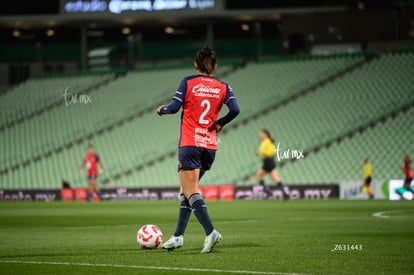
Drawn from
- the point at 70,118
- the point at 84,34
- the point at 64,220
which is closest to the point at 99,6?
the point at 84,34

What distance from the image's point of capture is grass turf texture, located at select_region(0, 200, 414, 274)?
32.9ft

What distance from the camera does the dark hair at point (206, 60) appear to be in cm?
1219

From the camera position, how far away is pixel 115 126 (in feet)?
157

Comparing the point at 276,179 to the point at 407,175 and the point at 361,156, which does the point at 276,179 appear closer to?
the point at 407,175

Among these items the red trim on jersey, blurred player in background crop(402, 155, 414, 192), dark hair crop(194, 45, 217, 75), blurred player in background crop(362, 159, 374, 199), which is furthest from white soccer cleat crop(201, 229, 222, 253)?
blurred player in background crop(362, 159, 374, 199)

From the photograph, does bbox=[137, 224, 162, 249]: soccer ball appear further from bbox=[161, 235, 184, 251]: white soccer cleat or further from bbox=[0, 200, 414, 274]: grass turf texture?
bbox=[161, 235, 184, 251]: white soccer cleat

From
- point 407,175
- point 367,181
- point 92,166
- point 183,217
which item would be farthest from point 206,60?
point 92,166

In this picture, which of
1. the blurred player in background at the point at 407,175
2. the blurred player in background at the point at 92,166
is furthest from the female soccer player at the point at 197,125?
the blurred player in background at the point at 92,166

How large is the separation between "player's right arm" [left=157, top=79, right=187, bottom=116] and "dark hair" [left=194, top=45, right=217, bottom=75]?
0.32m

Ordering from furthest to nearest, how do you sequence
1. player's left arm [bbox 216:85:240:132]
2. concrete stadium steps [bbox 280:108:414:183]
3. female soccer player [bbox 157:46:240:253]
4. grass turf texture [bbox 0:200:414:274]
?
concrete stadium steps [bbox 280:108:414:183]
player's left arm [bbox 216:85:240:132]
female soccer player [bbox 157:46:240:253]
grass turf texture [bbox 0:200:414:274]

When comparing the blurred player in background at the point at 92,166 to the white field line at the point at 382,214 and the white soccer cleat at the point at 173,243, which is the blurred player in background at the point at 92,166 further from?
the white soccer cleat at the point at 173,243

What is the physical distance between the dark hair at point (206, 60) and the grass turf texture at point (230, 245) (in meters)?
2.39

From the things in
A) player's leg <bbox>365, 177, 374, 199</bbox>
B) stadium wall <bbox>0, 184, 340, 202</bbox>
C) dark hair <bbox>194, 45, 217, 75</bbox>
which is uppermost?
dark hair <bbox>194, 45, 217, 75</bbox>

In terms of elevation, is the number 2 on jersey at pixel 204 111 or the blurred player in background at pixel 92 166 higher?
the number 2 on jersey at pixel 204 111
